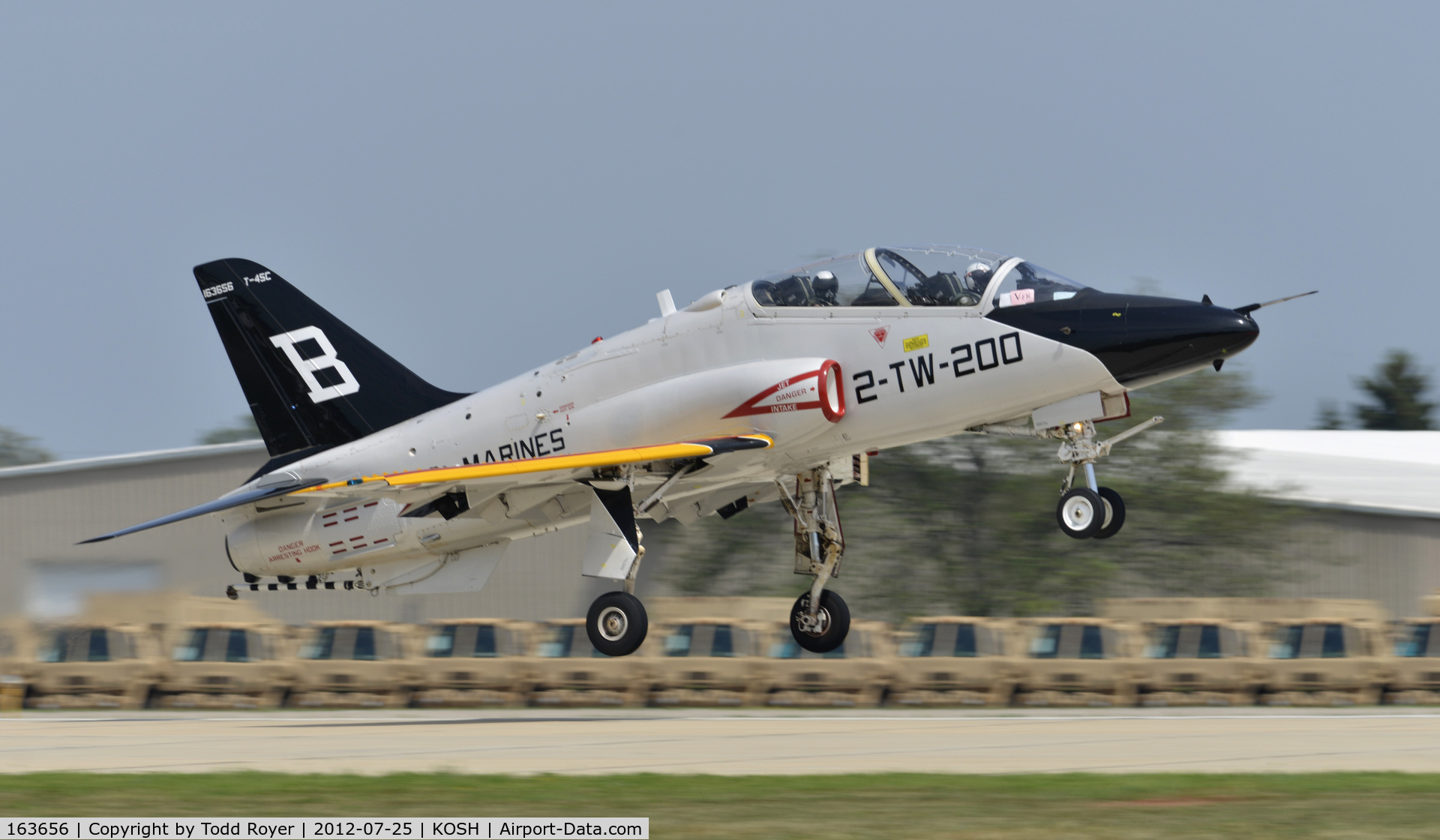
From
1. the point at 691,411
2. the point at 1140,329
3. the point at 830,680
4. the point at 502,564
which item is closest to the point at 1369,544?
the point at 830,680

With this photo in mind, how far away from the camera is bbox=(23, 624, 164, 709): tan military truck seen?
76.1 feet

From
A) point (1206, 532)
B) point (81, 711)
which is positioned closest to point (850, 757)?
point (81, 711)

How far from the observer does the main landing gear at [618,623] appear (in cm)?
1730

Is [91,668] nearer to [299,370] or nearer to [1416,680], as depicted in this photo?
[299,370]

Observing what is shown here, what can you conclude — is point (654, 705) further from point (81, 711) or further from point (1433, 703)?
point (1433, 703)

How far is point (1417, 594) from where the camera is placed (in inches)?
1375

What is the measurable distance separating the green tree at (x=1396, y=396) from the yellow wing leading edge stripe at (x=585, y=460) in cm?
8487

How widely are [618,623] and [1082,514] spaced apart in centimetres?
534

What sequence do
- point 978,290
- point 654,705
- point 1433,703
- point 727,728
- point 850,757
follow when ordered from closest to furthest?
point 850,757
point 978,290
point 727,728
point 1433,703
point 654,705

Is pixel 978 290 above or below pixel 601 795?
above

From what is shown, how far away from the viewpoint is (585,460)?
17062mm

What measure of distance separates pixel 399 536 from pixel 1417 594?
25.5 metres
